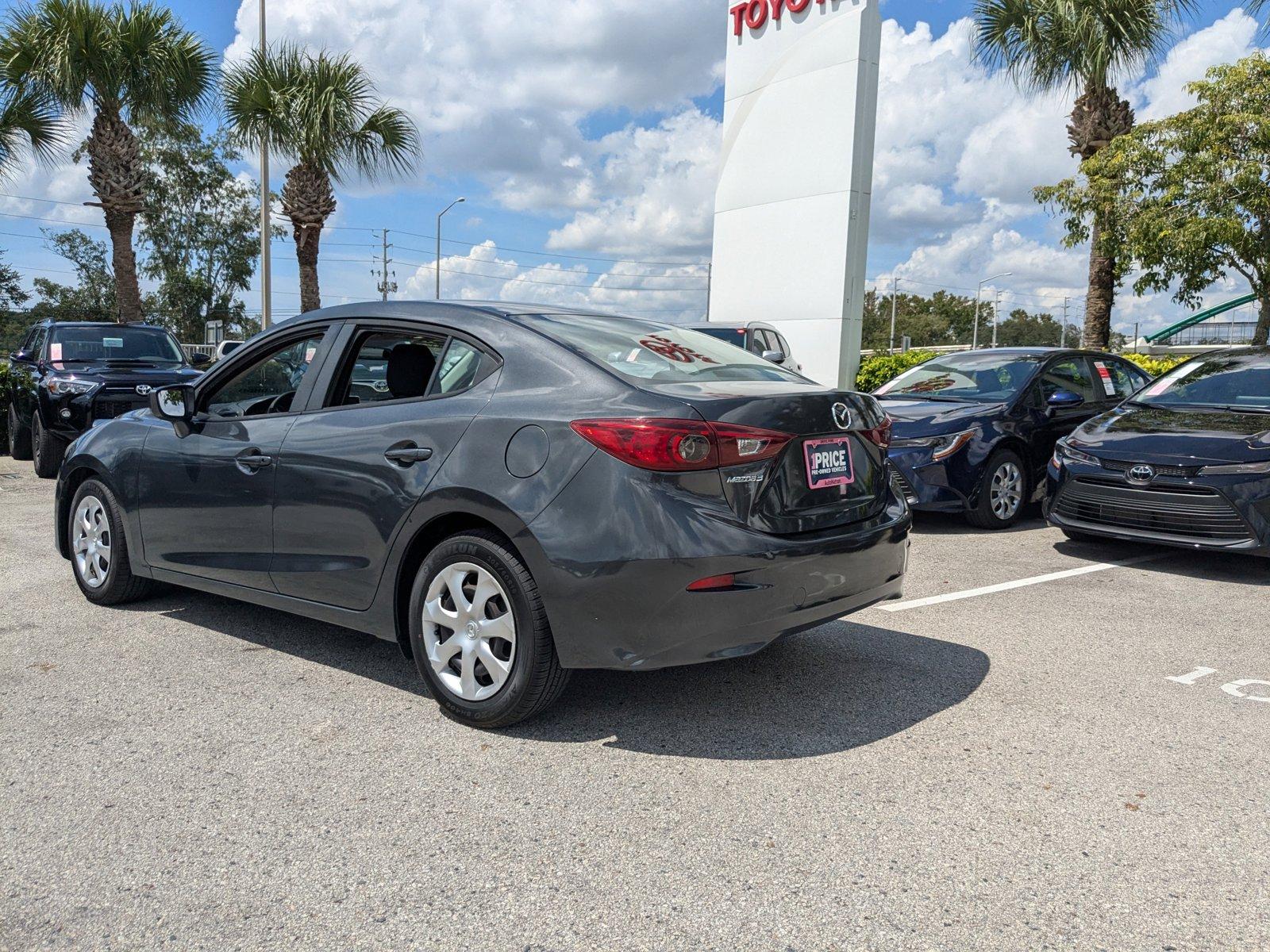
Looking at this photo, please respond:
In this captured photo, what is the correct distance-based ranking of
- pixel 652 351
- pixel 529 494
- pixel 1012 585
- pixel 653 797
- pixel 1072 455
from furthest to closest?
pixel 1072 455 < pixel 1012 585 < pixel 652 351 < pixel 529 494 < pixel 653 797

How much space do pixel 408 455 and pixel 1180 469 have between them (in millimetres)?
5045

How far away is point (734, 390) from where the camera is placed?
3637 millimetres

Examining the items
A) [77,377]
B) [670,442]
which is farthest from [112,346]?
[670,442]

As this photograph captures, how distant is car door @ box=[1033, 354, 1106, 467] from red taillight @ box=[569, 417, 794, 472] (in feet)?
19.4

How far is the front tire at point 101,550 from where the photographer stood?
5.12 m

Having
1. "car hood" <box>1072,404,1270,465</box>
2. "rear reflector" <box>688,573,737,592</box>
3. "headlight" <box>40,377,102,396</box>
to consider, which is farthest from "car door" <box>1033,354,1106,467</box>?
"headlight" <box>40,377,102,396</box>

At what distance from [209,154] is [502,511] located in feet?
166

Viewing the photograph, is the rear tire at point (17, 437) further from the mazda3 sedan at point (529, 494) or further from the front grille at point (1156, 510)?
Answer: the front grille at point (1156, 510)

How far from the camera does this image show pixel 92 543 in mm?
5320

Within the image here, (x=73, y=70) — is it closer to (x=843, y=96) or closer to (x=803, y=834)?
(x=843, y=96)

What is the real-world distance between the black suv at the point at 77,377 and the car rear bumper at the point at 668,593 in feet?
26.6

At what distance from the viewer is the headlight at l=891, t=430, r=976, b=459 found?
7902 millimetres

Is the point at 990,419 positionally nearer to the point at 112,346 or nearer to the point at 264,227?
the point at 112,346

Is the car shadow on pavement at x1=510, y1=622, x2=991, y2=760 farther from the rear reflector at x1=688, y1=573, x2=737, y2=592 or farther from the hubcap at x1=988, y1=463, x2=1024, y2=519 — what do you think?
the hubcap at x1=988, y1=463, x2=1024, y2=519
